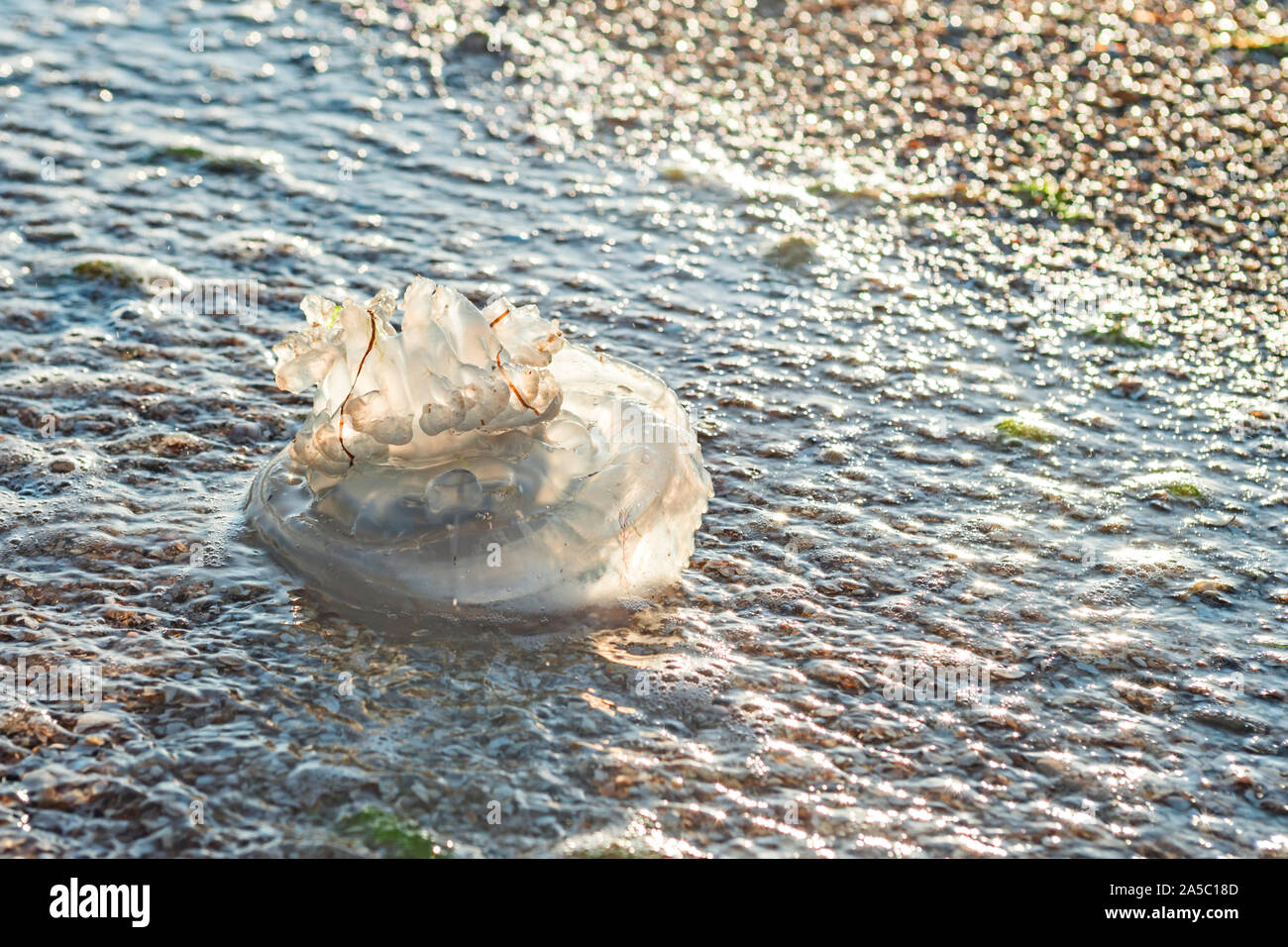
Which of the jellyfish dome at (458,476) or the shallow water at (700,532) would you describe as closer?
the shallow water at (700,532)

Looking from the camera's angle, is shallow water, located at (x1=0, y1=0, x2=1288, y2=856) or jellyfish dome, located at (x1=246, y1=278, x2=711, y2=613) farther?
jellyfish dome, located at (x1=246, y1=278, x2=711, y2=613)

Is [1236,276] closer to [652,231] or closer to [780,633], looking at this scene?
[652,231]

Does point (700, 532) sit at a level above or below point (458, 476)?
below

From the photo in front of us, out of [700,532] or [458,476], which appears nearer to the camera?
[458,476]
